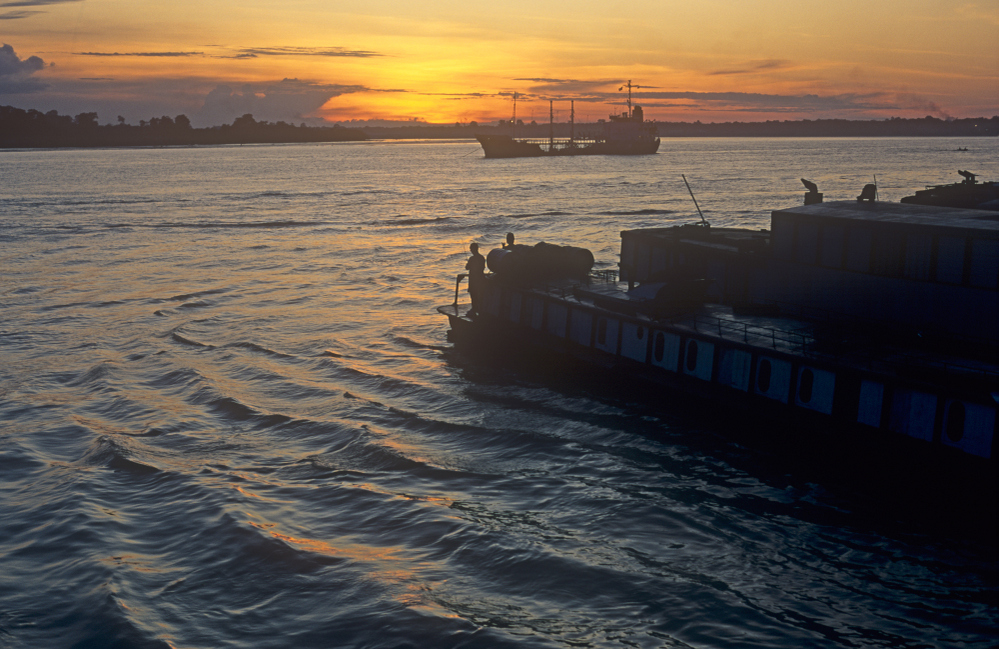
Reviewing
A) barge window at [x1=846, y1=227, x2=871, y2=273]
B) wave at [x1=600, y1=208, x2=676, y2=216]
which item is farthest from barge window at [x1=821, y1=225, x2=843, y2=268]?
wave at [x1=600, y1=208, x2=676, y2=216]

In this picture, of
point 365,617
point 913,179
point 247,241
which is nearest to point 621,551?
point 365,617

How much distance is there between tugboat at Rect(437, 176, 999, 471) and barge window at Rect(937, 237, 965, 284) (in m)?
0.03

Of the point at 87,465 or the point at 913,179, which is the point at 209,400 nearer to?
the point at 87,465

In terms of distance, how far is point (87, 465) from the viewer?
19.2 m

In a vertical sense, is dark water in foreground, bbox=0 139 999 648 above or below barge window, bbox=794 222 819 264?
below

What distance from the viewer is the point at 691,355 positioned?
2220 cm

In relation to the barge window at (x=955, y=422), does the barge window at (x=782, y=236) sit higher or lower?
higher

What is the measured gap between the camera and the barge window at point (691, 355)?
22059 mm

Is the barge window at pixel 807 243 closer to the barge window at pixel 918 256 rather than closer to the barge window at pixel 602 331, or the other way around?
the barge window at pixel 918 256

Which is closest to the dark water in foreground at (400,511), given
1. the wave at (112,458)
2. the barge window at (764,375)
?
the wave at (112,458)

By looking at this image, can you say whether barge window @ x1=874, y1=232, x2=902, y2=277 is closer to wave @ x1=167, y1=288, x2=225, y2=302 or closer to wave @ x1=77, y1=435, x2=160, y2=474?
wave @ x1=77, y1=435, x2=160, y2=474

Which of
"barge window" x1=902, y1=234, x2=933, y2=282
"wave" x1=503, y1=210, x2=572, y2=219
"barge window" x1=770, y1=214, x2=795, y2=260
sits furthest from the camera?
"wave" x1=503, y1=210, x2=572, y2=219

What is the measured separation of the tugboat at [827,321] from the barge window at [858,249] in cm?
3

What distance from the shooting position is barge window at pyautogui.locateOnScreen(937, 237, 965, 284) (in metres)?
18.8
